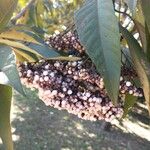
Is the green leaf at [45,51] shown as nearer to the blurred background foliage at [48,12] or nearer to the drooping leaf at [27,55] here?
the drooping leaf at [27,55]

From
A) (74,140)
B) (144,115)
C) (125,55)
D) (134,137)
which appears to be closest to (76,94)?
(125,55)

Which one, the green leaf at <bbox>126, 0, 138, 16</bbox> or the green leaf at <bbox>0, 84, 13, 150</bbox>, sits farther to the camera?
the green leaf at <bbox>0, 84, 13, 150</bbox>

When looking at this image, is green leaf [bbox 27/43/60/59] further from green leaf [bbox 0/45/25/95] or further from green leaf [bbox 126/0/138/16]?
green leaf [bbox 126/0/138/16]

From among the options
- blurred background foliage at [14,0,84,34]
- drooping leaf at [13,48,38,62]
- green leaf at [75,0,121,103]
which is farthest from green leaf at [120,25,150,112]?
blurred background foliage at [14,0,84,34]

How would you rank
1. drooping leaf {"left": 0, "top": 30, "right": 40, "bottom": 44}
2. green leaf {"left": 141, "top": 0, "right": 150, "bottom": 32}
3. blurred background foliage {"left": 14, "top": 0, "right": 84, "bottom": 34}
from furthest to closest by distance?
1. blurred background foliage {"left": 14, "top": 0, "right": 84, "bottom": 34}
2. drooping leaf {"left": 0, "top": 30, "right": 40, "bottom": 44}
3. green leaf {"left": 141, "top": 0, "right": 150, "bottom": 32}

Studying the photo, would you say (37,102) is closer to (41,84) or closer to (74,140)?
(74,140)

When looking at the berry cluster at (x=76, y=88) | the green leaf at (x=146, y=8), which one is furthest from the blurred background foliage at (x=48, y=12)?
the green leaf at (x=146, y=8)

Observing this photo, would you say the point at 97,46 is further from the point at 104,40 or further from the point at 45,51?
the point at 45,51

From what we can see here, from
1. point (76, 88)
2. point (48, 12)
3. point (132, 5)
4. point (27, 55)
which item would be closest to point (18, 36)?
point (27, 55)
